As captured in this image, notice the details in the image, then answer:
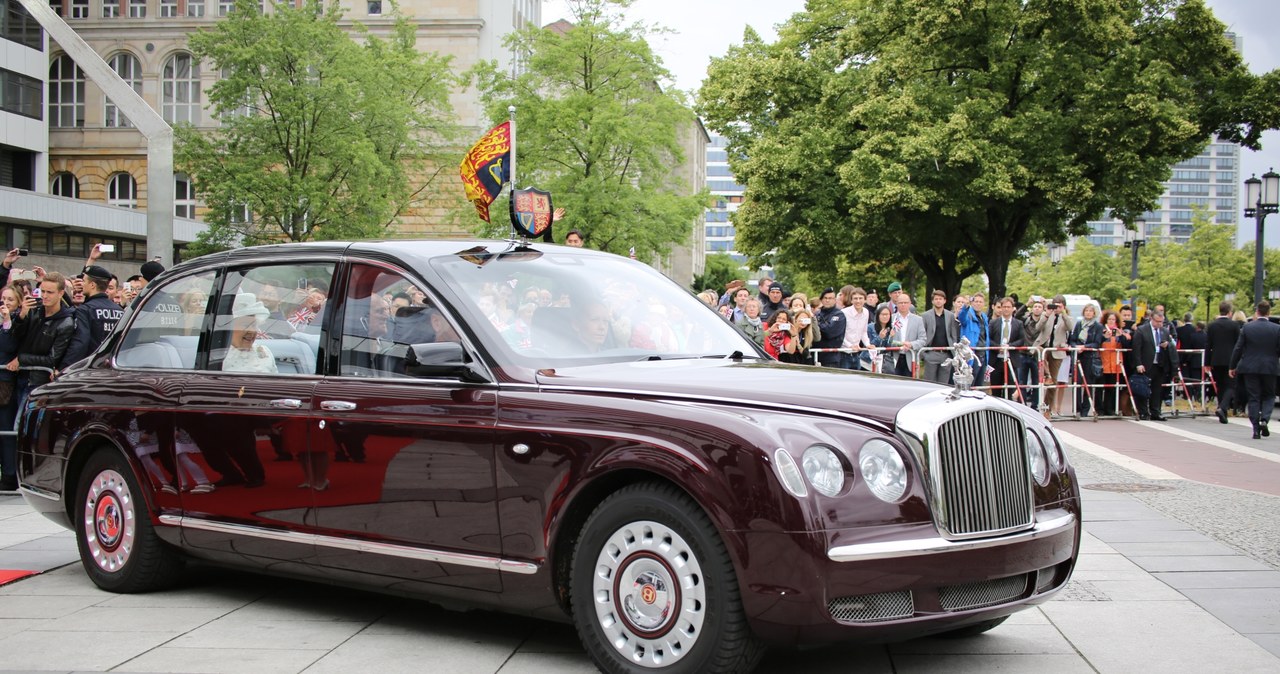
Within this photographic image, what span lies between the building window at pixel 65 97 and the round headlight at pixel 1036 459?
68.6 m

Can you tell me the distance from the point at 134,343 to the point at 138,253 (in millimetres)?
51740

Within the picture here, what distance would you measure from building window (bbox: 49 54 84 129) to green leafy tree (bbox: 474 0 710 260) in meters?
30.8

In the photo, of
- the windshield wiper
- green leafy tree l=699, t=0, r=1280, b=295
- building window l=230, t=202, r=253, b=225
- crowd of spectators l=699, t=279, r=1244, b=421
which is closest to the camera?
the windshield wiper

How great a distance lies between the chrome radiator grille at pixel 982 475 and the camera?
15.1ft

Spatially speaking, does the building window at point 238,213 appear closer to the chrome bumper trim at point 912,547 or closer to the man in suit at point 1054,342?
the man in suit at point 1054,342

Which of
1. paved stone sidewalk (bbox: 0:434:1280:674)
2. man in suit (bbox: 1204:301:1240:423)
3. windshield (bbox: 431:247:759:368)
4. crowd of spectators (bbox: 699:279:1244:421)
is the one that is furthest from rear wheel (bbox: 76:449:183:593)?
man in suit (bbox: 1204:301:1240:423)

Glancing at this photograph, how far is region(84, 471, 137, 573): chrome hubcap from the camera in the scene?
6.78 metres

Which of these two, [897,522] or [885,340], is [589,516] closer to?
[897,522]

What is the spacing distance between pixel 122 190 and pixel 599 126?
33.9 m

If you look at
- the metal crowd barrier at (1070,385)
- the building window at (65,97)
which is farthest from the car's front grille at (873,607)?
the building window at (65,97)

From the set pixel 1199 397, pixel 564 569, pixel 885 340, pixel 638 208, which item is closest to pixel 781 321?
pixel 885 340

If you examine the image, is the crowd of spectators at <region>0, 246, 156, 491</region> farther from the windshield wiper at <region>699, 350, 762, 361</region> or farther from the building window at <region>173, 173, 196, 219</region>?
the building window at <region>173, 173, 196, 219</region>

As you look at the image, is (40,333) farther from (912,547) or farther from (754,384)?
(912,547)

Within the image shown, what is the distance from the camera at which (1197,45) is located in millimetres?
36031
